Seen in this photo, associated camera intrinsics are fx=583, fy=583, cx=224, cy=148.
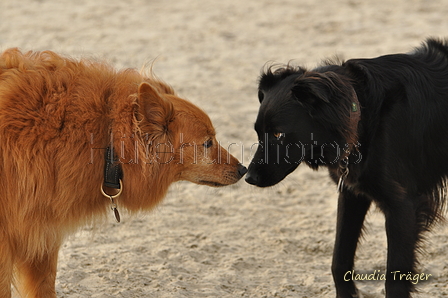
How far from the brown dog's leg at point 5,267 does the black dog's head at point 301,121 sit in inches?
66.2

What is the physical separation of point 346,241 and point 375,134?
0.97m

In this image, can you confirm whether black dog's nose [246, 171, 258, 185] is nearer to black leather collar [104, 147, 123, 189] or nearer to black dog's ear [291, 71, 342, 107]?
black dog's ear [291, 71, 342, 107]

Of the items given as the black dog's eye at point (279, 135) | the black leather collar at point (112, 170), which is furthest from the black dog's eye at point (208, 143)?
the black leather collar at point (112, 170)

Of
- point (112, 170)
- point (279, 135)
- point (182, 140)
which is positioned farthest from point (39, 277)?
point (279, 135)

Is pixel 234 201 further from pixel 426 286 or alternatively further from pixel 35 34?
pixel 35 34

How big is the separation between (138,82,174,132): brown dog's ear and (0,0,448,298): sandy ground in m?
0.87

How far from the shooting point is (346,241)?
14.6 feet

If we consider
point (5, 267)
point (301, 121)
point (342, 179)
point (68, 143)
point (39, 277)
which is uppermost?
point (301, 121)

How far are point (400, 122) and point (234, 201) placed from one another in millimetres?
2472

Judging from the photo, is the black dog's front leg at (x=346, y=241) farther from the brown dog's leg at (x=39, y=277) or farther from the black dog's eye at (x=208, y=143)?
the brown dog's leg at (x=39, y=277)

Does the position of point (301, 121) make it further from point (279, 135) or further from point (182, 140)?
point (182, 140)

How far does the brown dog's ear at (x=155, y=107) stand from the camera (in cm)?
356

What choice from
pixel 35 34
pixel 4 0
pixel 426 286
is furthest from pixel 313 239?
pixel 4 0

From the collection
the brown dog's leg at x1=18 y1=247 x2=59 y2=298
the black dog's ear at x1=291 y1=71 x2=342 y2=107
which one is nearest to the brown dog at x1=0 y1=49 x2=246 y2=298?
the brown dog's leg at x1=18 y1=247 x2=59 y2=298
